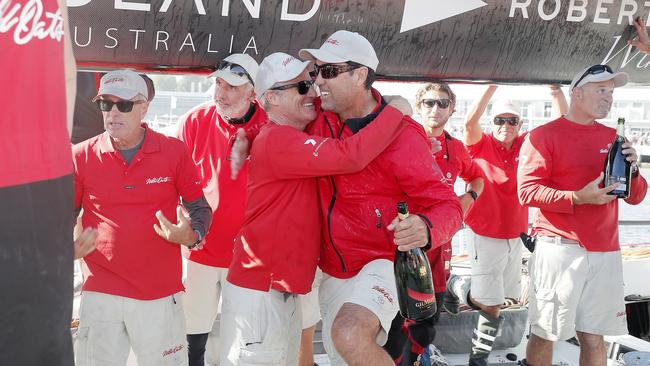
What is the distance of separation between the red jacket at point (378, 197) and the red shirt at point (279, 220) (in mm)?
106

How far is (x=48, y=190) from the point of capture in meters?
1.27

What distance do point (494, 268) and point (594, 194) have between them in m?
1.44

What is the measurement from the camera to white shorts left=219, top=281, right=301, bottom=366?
116 inches

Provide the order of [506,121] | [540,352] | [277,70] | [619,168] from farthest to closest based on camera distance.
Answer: [506,121] → [540,352] → [619,168] → [277,70]

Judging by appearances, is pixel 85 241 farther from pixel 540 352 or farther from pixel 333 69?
pixel 540 352

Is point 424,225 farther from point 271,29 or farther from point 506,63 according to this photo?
point 506,63

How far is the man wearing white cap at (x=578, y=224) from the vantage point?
414 cm

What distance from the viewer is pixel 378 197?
9.57ft

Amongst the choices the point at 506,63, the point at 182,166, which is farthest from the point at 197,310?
the point at 506,63

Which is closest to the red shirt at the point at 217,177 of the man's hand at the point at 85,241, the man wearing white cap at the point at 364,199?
the man wearing white cap at the point at 364,199

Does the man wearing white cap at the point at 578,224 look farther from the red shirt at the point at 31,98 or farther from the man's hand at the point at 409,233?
the red shirt at the point at 31,98

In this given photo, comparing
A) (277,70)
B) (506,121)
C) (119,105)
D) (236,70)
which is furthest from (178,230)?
(506,121)

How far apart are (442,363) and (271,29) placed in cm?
272

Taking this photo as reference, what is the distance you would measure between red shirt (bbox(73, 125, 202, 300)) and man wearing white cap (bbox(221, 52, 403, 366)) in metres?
0.42
